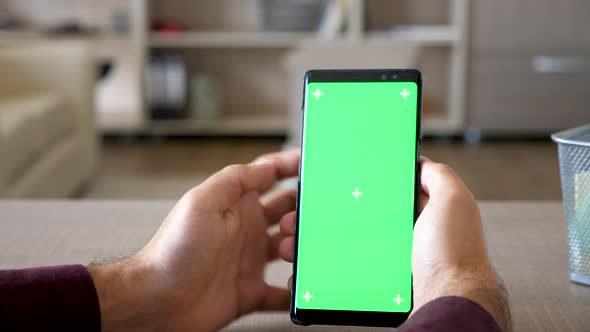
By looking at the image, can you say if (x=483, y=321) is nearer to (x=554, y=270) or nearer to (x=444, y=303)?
(x=444, y=303)

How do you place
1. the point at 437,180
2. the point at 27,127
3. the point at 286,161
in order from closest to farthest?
the point at 437,180 → the point at 286,161 → the point at 27,127

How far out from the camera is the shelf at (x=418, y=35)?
3.72 m

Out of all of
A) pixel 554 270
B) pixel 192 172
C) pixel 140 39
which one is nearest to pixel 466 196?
pixel 554 270

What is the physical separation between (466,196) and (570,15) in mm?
3327

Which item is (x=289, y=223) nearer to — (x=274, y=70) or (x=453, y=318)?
(x=453, y=318)

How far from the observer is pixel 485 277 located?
0.52 m

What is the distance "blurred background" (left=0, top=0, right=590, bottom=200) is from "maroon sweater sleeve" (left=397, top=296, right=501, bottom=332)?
2.65 m

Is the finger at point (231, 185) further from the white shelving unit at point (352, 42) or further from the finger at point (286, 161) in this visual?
the white shelving unit at point (352, 42)

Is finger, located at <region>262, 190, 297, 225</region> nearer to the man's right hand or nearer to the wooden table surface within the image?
the wooden table surface

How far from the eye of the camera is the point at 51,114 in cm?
263

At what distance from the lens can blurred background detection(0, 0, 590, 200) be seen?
3.56 m

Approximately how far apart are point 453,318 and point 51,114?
2.33 meters

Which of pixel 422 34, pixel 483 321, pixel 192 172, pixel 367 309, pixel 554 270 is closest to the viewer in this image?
pixel 483 321

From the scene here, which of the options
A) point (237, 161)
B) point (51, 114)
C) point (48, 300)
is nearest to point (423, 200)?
point (48, 300)
